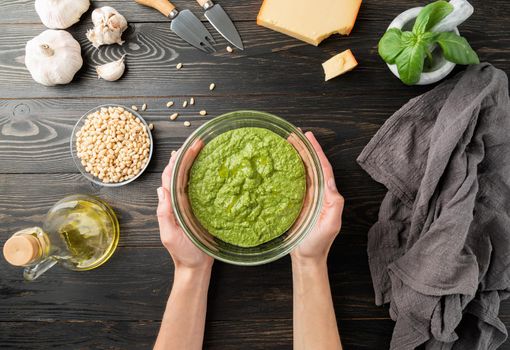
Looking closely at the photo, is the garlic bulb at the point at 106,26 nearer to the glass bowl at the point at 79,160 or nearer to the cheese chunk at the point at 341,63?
the glass bowl at the point at 79,160

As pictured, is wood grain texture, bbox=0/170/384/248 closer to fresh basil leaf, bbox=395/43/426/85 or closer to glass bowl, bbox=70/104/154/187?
glass bowl, bbox=70/104/154/187

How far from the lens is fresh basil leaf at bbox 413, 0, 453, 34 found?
1408 mm

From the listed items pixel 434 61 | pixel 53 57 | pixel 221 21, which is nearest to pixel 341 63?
pixel 434 61

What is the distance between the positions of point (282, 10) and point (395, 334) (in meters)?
1.29

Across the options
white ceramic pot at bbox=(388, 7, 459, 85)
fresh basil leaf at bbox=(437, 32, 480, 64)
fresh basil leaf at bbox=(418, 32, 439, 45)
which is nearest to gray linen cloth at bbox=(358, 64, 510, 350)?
white ceramic pot at bbox=(388, 7, 459, 85)

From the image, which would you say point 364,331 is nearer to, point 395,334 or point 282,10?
point 395,334

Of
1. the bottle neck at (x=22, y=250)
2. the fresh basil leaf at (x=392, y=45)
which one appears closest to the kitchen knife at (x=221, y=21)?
the fresh basil leaf at (x=392, y=45)

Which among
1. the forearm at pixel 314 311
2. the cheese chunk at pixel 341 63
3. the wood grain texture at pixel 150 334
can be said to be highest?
the cheese chunk at pixel 341 63

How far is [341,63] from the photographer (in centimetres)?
175

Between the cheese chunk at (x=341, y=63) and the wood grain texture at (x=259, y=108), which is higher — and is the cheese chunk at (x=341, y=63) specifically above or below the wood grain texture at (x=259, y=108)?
above

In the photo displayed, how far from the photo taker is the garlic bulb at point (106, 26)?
1735mm

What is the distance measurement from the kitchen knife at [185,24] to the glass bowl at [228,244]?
1.52 feet

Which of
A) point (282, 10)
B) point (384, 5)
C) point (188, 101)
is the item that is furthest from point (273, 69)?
point (384, 5)

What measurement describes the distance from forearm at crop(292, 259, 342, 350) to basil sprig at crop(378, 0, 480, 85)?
2.45 feet
